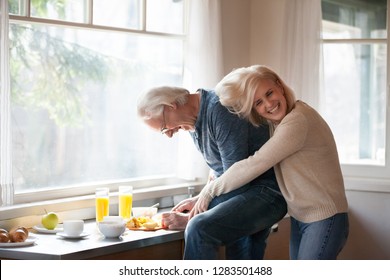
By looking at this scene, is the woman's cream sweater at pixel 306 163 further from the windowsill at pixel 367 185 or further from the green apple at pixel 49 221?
the windowsill at pixel 367 185

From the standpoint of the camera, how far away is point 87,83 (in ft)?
12.4

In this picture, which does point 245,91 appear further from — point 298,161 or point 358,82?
point 358,82

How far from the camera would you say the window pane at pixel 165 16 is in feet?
13.4

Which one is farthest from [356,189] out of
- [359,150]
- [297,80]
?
[297,80]

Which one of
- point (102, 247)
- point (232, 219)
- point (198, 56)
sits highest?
point (198, 56)

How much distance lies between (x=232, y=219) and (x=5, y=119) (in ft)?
3.34

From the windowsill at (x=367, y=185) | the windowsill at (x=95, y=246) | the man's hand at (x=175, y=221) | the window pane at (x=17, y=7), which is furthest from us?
the windowsill at (x=367, y=185)

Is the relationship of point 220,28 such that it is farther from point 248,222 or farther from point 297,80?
point 248,222

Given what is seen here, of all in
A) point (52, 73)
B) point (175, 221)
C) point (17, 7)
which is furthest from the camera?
point (52, 73)

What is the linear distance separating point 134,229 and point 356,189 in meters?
1.61

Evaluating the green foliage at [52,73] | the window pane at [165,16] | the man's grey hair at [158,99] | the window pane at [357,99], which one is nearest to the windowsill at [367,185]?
the window pane at [357,99]

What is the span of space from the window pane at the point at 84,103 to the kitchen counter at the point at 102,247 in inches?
17.5

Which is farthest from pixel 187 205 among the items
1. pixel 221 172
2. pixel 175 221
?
pixel 221 172
